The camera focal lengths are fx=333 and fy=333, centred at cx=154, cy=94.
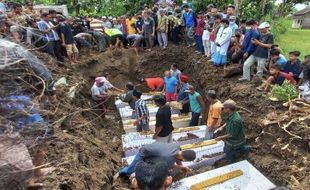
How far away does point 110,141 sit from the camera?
32.0ft

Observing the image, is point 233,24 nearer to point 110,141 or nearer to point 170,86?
point 170,86

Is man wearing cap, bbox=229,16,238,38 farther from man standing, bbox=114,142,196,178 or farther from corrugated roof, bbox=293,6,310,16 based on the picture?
corrugated roof, bbox=293,6,310,16

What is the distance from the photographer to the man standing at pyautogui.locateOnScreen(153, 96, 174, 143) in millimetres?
7406

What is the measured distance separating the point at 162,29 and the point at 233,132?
878cm

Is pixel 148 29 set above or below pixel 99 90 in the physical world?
above

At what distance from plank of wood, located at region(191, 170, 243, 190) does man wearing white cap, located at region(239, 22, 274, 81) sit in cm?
423

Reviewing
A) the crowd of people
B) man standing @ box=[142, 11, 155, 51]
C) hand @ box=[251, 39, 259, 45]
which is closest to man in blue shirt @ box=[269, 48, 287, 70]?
the crowd of people

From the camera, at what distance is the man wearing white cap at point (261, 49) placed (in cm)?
940

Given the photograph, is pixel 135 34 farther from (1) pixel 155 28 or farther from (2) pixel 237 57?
(2) pixel 237 57

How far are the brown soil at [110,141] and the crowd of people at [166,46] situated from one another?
A: 1.80 feet

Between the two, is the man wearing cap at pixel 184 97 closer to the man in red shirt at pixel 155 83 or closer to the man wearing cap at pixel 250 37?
the man wearing cap at pixel 250 37

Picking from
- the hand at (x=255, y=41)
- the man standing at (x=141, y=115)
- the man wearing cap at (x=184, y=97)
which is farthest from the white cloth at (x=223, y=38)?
the man standing at (x=141, y=115)

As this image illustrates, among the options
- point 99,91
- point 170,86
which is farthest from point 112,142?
point 170,86

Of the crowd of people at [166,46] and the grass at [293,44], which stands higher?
the crowd of people at [166,46]
